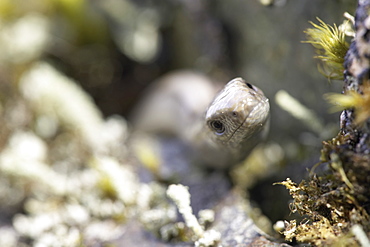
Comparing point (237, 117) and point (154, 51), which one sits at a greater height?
point (154, 51)

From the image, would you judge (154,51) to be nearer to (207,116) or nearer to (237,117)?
(207,116)

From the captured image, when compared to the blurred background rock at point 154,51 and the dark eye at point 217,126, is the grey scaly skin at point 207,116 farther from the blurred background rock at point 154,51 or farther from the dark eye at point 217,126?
the blurred background rock at point 154,51

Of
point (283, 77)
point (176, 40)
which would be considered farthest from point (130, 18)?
point (283, 77)

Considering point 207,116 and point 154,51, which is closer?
point 207,116

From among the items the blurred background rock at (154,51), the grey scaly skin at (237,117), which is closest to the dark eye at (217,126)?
the grey scaly skin at (237,117)

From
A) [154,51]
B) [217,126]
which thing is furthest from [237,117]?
[154,51]

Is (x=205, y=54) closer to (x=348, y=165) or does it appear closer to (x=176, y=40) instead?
(x=176, y=40)
